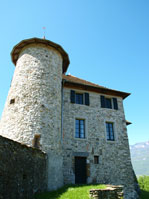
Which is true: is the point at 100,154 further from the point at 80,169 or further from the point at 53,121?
the point at 53,121

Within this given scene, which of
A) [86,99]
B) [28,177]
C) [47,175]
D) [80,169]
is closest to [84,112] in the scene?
[86,99]

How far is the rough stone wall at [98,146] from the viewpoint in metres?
12.0


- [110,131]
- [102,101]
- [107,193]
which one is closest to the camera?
[107,193]

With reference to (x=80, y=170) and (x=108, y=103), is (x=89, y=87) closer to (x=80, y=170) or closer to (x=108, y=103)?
(x=108, y=103)

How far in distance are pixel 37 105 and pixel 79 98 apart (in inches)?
177

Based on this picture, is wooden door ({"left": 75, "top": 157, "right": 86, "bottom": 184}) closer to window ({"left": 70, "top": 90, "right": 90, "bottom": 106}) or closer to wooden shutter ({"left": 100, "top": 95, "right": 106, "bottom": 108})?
window ({"left": 70, "top": 90, "right": 90, "bottom": 106})

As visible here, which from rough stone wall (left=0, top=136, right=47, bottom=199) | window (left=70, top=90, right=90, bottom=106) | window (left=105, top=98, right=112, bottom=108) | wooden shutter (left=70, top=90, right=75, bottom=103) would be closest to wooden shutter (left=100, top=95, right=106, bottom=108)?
window (left=105, top=98, right=112, bottom=108)

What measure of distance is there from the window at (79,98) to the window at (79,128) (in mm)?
1545

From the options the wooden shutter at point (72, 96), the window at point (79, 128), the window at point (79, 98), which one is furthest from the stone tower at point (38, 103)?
the window at point (79, 128)

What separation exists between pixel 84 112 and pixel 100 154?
11.2 ft

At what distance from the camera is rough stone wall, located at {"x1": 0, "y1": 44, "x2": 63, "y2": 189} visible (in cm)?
989

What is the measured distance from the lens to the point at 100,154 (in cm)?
1270

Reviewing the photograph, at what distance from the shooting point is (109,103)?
1509 cm

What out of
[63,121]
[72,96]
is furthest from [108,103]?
[63,121]
